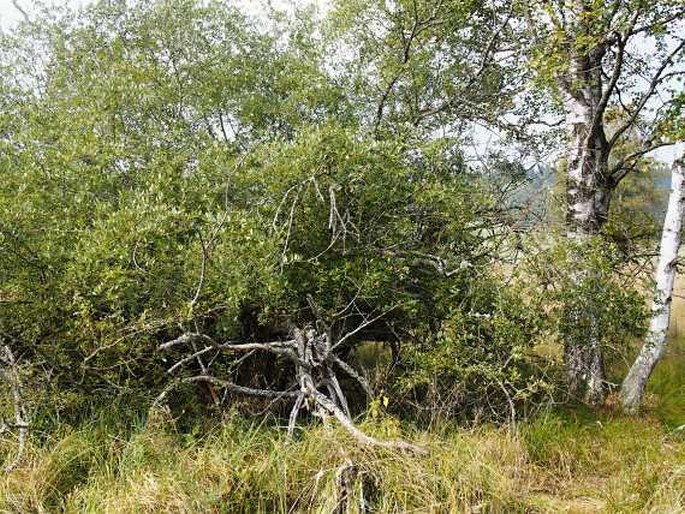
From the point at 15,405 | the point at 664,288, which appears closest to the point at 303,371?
the point at 15,405

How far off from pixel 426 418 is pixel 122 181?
443 cm

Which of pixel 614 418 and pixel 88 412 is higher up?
pixel 88 412

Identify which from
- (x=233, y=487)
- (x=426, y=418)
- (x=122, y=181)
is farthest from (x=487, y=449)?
(x=122, y=181)

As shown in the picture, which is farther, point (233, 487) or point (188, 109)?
point (188, 109)

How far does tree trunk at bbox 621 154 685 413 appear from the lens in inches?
282

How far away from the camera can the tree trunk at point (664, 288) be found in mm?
7152

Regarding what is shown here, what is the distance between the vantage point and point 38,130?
23.5 ft

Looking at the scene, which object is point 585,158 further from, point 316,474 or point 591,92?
point 316,474

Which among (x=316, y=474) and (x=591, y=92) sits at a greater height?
(x=591, y=92)

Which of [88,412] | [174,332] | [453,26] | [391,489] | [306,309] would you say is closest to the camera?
[391,489]

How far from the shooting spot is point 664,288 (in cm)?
720

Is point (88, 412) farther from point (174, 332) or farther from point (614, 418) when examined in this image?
point (614, 418)

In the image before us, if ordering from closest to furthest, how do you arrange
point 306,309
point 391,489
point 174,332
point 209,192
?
point 391,489 < point 174,332 < point 209,192 < point 306,309

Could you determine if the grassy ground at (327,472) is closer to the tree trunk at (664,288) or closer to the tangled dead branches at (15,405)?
the tangled dead branches at (15,405)
